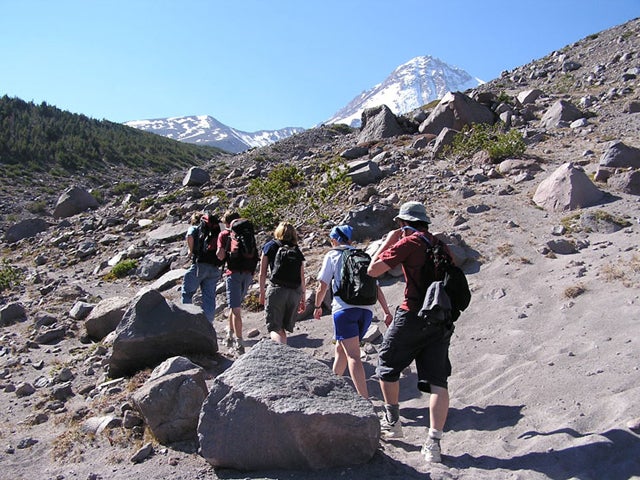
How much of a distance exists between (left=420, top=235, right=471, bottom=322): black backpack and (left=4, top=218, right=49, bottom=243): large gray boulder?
2076cm

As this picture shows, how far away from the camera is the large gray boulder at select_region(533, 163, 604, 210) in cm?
938

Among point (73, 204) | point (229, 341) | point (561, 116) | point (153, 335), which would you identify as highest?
point (561, 116)

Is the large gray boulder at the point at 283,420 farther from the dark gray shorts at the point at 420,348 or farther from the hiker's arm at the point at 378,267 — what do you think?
the hiker's arm at the point at 378,267

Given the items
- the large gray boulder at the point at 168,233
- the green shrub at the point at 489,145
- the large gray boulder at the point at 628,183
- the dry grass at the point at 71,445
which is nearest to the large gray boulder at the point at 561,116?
the green shrub at the point at 489,145

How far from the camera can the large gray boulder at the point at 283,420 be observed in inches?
135

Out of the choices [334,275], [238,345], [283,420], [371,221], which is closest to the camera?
[283,420]

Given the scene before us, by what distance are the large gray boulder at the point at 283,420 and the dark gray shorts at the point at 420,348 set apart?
416 millimetres

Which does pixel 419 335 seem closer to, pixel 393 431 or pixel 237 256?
Answer: pixel 393 431

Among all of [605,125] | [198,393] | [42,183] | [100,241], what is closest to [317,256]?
[198,393]

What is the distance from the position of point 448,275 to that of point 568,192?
23.0 ft

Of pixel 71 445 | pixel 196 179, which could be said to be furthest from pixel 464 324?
pixel 196 179

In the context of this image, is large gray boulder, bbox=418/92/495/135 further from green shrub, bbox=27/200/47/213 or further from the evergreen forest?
the evergreen forest

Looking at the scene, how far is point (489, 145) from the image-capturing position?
13.8 meters

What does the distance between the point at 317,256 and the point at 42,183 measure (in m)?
37.0
